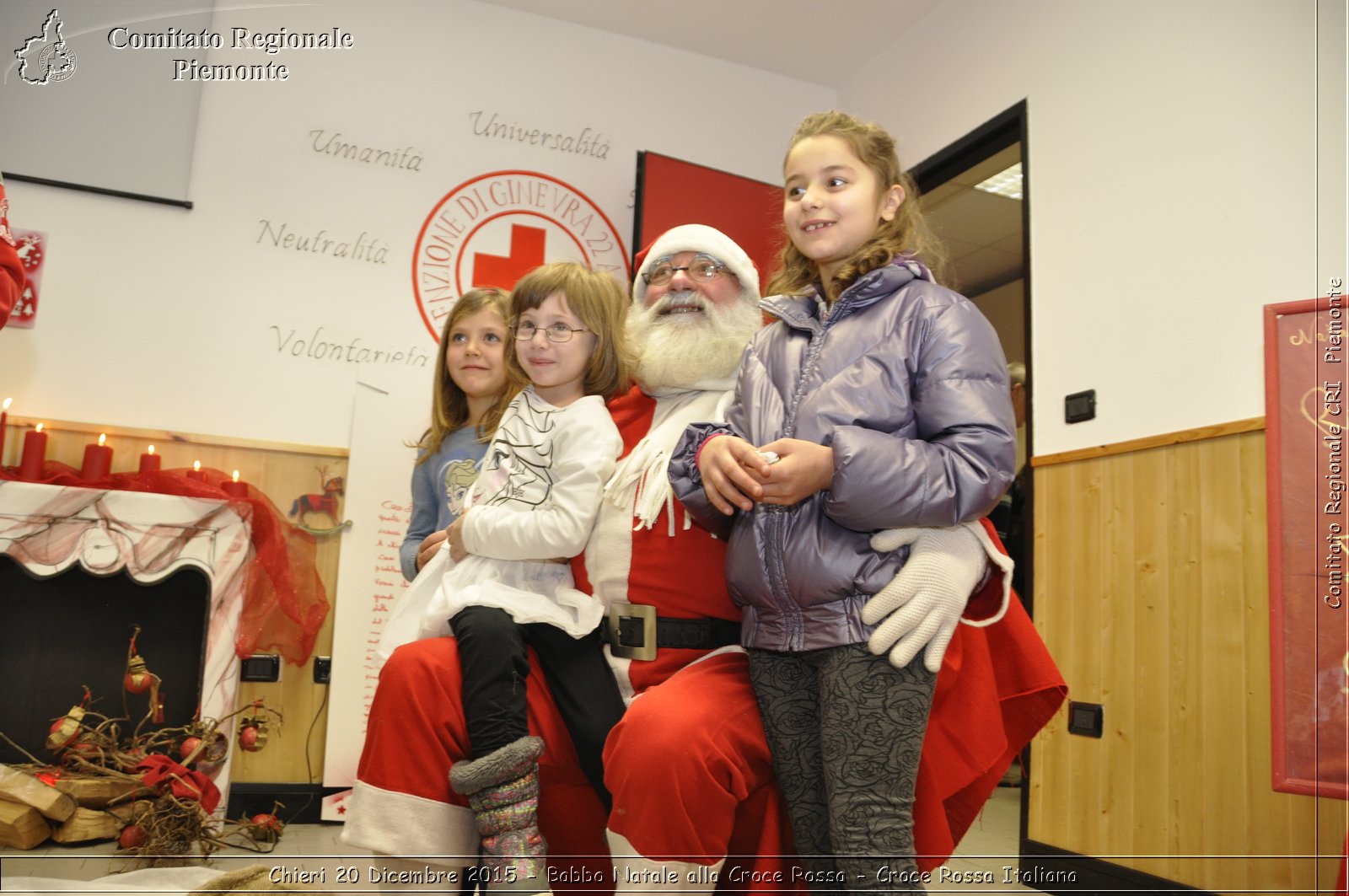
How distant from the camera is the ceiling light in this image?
4.59m

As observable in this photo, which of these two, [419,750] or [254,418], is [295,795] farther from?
[419,750]

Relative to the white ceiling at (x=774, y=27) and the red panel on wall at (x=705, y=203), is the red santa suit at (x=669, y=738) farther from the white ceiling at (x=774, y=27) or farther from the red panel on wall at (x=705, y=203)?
the white ceiling at (x=774, y=27)

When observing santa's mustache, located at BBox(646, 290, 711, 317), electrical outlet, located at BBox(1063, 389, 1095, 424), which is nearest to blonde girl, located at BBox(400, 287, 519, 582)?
santa's mustache, located at BBox(646, 290, 711, 317)

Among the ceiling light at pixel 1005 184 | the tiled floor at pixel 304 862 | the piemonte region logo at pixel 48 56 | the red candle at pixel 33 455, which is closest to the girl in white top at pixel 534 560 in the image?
the tiled floor at pixel 304 862

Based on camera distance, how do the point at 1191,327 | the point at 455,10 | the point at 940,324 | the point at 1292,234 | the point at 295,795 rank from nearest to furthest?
the point at 940,324
the point at 1292,234
the point at 1191,327
the point at 295,795
the point at 455,10

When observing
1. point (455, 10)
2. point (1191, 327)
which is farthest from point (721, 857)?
point (455, 10)

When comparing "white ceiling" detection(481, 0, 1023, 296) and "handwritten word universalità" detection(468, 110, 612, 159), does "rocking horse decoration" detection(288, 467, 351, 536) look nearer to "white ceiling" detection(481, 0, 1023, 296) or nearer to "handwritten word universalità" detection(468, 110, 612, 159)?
"handwritten word universalità" detection(468, 110, 612, 159)

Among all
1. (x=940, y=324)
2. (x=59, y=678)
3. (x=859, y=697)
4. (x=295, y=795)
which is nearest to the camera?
(x=859, y=697)

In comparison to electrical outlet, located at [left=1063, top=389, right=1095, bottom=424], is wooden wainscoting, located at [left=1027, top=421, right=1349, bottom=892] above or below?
below

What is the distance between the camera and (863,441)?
1.21 metres

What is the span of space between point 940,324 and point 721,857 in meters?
0.78

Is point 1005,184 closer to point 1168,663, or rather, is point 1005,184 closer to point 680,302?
point 1168,663

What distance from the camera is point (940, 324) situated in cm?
131

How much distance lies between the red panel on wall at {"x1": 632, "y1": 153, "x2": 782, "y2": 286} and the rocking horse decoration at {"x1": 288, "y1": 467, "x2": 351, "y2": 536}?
144 centimetres
